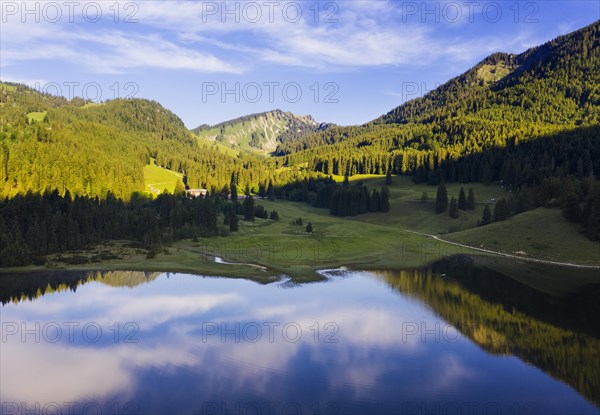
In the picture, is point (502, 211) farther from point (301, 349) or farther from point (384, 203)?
point (301, 349)

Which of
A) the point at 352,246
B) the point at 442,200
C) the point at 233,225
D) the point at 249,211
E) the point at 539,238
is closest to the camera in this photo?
the point at 539,238

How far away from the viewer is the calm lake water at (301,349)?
1400 inches

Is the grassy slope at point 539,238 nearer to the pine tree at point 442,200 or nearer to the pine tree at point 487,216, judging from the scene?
the pine tree at point 487,216

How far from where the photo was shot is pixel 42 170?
16700cm

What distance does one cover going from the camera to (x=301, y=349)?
46531 millimetres

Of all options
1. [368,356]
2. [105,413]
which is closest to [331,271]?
[368,356]

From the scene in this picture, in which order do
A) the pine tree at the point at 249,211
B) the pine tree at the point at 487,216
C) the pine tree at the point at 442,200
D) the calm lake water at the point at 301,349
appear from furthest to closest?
the pine tree at the point at 249,211 → the pine tree at the point at 442,200 → the pine tree at the point at 487,216 → the calm lake water at the point at 301,349

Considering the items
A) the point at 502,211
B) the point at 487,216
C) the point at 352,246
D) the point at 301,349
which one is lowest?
the point at 301,349

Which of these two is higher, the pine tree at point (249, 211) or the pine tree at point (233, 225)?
the pine tree at point (249, 211)

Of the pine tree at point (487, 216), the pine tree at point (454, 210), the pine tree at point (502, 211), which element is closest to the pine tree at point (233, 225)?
→ the pine tree at point (454, 210)

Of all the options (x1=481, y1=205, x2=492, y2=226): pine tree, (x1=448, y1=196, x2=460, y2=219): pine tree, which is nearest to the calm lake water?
(x1=481, y1=205, x2=492, y2=226): pine tree

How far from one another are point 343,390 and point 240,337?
16.7 metres

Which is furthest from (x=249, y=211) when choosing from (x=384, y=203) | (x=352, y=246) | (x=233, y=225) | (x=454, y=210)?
(x=454, y=210)

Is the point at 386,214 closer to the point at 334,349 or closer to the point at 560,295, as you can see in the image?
the point at 560,295
